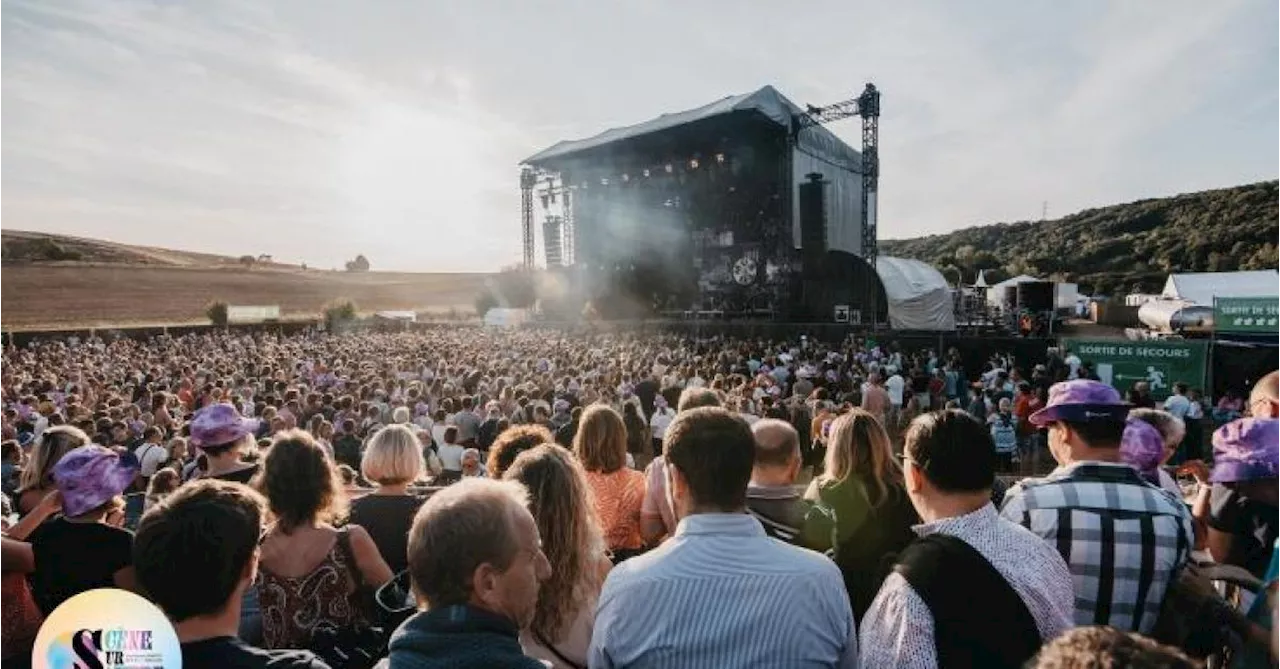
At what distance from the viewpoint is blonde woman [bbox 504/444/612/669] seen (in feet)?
5.93

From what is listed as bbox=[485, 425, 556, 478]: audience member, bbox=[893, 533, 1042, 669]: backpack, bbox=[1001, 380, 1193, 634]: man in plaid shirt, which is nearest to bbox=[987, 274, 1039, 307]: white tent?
bbox=[1001, 380, 1193, 634]: man in plaid shirt

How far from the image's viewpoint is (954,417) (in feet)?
5.99

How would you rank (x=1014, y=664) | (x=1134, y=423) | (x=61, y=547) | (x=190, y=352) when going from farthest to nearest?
(x=190, y=352) < (x=1134, y=423) < (x=61, y=547) < (x=1014, y=664)

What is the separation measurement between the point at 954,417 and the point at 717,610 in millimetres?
831

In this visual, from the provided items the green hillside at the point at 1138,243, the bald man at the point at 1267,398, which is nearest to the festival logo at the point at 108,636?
the bald man at the point at 1267,398

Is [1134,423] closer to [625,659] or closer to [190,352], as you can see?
[625,659]

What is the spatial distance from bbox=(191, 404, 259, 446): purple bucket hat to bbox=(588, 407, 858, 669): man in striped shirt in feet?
8.41

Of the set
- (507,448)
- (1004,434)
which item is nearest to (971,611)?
(507,448)

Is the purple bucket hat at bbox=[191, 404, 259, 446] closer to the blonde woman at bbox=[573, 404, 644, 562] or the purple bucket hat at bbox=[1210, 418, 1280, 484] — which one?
the blonde woman at bbox=[573, 404, 644, 562]

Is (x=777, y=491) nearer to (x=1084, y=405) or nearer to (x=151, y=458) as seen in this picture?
(x=1084, y=405)

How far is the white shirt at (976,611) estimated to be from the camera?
1.53 meters

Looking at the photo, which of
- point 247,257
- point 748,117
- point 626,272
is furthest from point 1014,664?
point 247,257

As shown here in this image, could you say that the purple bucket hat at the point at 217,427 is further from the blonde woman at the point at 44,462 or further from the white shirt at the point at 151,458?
the white shirt at the point at 151,458

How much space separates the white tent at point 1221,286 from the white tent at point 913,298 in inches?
326
